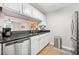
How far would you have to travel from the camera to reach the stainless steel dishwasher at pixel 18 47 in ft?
3.74

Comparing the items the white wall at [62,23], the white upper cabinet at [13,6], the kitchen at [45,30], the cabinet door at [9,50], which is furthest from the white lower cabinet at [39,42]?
the white upper cabinet at [13,6]

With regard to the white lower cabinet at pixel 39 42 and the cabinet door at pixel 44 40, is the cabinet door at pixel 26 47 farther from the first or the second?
the cabinet door at pixel 44 40

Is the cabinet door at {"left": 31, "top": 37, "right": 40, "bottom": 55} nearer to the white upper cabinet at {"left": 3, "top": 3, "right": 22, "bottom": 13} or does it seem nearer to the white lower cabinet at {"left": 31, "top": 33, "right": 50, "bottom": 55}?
the white lower cabinet at {"left": 31, "top": 33, "right": 50, "bottom": 55}

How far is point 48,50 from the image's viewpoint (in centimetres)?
132

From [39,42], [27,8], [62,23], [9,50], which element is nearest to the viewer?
[9,50]

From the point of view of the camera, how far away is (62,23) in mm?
1310

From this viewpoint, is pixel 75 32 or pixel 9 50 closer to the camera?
pixel 9 50

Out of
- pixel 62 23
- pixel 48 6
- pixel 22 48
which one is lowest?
pixel 22 48

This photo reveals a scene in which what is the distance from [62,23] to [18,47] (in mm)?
555

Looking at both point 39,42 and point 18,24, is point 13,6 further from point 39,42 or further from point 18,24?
point 39,42

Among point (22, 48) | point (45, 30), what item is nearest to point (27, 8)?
point (45, 30)

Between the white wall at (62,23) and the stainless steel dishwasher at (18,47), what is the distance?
1.10 ft
